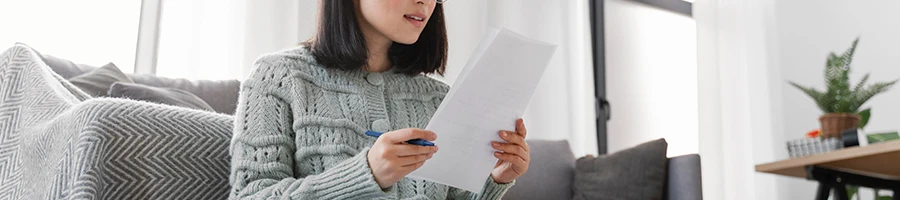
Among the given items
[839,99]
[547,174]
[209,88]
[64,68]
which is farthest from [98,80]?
[839,99]

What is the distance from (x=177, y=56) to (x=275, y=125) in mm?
1718

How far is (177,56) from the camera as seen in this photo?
2.65 metres

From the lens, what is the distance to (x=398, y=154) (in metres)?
0.89

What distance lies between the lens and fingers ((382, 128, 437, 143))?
2.87 ft

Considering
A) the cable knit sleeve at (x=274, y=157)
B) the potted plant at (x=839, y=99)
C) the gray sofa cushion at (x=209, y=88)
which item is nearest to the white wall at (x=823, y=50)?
the potted plant at (x=839, y=99)

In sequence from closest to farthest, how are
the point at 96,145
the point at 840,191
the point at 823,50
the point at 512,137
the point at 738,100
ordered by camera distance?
the point at 96,145
the point at 512,137
the point at 840,191
the point at 823,50
the point at 738,100

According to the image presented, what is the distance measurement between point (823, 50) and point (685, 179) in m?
1.80

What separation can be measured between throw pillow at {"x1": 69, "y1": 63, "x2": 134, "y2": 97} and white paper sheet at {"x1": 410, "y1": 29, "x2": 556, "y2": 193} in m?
0.95

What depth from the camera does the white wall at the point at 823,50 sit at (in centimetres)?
332

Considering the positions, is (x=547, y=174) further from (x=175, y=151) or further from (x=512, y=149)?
(x=175, y=151)

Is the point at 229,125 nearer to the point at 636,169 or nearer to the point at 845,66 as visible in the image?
the point at 636,169

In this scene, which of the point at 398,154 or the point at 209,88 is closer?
the point at 398,154

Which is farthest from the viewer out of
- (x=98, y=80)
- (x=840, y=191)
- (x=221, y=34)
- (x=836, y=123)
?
(x=221, y=34)

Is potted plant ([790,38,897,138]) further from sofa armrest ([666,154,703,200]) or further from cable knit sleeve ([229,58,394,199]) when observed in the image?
cable knit sleeve ([229,58,394,199])
